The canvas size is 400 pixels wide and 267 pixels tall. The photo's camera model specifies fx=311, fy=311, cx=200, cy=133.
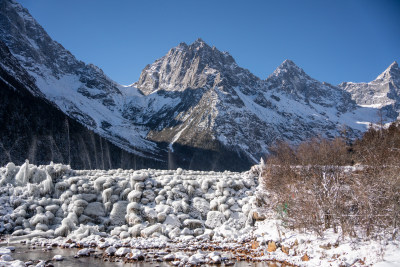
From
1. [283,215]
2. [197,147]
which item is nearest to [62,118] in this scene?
[197,147]

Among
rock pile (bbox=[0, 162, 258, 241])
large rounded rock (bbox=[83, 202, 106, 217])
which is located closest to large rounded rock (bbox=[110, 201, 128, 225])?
rock pile (bbox=[0, 162, 258, 241])

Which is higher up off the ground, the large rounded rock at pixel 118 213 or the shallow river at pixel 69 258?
the large rounded rock at pixel 118 213

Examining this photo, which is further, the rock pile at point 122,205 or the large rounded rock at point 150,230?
the rock pile at point 122,205

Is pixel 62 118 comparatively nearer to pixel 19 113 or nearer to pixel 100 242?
pixel 19 113

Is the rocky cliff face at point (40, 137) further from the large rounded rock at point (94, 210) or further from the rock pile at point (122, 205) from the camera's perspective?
the large rounded rock at point (94, 210)

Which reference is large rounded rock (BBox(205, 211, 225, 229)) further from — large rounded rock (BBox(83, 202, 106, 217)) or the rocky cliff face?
the rocky cliff face

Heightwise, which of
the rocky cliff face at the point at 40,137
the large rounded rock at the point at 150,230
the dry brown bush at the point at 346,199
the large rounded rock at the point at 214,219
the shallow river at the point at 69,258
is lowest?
the shallow river at the point at 69,258

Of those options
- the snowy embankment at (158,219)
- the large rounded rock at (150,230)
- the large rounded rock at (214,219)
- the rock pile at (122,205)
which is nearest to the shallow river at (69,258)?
the snowy embankment at (158,219)

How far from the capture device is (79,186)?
62.7 ft

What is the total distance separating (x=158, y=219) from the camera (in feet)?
56.6

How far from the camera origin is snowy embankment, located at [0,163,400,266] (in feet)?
42.8

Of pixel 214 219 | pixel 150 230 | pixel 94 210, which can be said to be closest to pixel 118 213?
pixel 94 210

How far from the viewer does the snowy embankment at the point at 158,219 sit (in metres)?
13.1

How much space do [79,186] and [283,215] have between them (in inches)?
479
